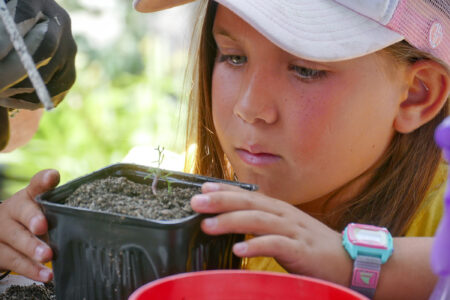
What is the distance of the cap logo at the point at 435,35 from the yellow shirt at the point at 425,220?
0.39 m

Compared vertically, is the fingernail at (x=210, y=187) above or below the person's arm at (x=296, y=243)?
above

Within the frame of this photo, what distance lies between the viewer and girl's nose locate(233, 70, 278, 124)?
116 cm

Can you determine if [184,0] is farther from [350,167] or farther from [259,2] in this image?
[350,167]

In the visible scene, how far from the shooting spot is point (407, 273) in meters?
0.94

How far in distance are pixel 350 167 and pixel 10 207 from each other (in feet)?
2.38

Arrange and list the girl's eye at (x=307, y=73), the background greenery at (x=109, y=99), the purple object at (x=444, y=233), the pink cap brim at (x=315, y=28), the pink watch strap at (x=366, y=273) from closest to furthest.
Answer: the purple object at (x=444, y=233) < the pink watch strap at (x=366, y=273) < the pink cap brim at (x=315, y=28) < the girl's eye at (x=307, y=73) < the background greenery at (x=109, y=99)

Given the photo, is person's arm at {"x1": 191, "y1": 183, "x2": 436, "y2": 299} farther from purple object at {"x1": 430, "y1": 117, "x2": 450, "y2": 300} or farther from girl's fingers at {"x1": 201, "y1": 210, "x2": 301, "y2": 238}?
purple object at {"x1": 430, "y1": 117, "x2": 450, "y2": 300}

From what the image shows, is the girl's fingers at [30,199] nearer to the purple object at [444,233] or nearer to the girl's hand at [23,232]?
the girl's hand at [23,232]

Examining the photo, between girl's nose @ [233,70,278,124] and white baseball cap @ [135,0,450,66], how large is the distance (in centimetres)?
11

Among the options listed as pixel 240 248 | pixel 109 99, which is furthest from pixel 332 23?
pixel 109 99

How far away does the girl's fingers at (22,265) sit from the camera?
97 cm

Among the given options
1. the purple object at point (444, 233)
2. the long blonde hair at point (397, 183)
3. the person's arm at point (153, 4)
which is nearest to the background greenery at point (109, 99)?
the person's arm at point (153, 4)

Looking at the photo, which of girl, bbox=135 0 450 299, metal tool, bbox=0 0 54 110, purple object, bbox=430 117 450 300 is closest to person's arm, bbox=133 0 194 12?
girl, bbox=135 0 450 299

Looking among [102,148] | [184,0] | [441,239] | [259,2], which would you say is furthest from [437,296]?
[102,148]
